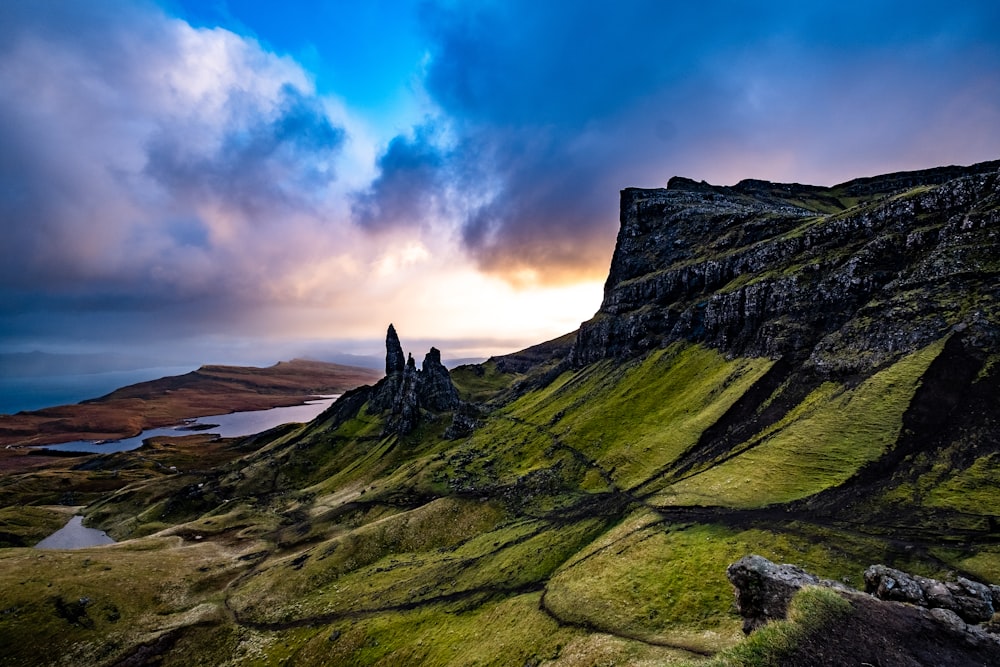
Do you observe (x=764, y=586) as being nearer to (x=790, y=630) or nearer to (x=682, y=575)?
(x=790, y=630)

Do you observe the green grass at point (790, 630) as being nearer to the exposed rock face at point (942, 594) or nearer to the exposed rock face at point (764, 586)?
the exposed rock face at point (764, 586)

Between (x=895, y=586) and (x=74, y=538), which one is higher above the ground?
(x=895, y=586)

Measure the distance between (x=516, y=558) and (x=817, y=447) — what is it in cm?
5193

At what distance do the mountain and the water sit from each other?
7001mm

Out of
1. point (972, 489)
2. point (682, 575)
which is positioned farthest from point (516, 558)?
point (972, 489)

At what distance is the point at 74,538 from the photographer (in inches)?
5463

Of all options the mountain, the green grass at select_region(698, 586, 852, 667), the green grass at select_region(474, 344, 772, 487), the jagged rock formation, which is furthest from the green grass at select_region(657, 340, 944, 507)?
the green grass at select_region(698, 586, 852, 667)

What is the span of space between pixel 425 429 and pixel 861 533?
514ft

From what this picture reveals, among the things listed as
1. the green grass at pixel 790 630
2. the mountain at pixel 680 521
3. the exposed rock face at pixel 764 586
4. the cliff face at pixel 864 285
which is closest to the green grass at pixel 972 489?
the mountain at pixel 680 521

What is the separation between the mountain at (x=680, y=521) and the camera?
4238 cm

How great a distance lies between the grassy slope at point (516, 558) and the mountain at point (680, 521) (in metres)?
0.41

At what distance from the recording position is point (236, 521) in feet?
424

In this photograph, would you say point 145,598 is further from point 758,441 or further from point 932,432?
point 932,432

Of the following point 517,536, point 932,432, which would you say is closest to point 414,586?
point 517,536
